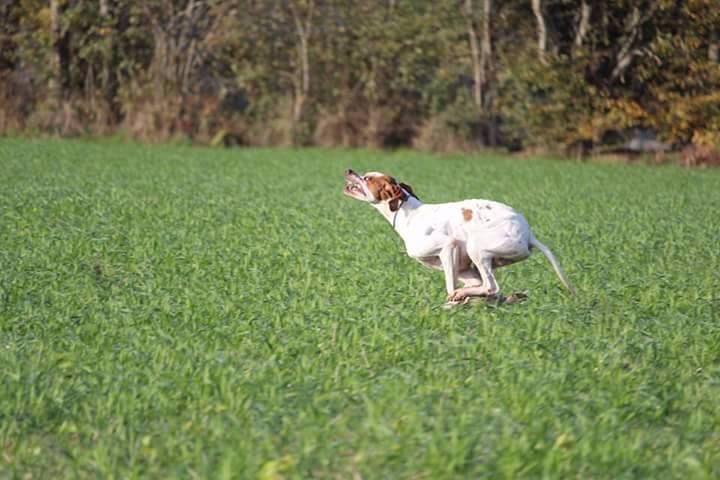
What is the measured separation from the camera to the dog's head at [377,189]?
8.57 metres

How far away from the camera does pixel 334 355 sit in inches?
284

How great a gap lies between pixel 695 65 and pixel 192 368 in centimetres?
2581

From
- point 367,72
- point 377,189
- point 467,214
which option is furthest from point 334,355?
point 367,72

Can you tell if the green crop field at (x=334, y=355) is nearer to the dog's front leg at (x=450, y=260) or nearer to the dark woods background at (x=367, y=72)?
the dog's front leg at (x=450, y=260)

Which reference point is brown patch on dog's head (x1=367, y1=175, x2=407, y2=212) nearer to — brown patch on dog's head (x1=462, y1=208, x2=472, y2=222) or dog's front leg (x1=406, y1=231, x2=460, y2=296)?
dog's front leg (x1=406, y1=231, x2=460, y2=296)

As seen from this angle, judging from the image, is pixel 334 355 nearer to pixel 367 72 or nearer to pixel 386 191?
pixel 386 191

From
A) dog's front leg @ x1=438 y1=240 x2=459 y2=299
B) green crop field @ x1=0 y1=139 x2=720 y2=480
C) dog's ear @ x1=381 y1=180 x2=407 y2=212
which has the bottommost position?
green crop field @ x1=0 y1=139 x2=720 y2=480

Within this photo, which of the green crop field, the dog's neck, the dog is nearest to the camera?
the green crop field

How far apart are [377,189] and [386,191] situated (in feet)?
0.21

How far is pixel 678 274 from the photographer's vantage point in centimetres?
Result: 1138

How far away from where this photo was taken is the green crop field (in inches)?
205

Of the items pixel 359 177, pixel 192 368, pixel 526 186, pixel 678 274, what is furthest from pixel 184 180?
pixel 192 368

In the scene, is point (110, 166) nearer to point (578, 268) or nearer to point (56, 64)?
point (56, 64)

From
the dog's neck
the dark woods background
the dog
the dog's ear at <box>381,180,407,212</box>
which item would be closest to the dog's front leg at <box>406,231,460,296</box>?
the dog
